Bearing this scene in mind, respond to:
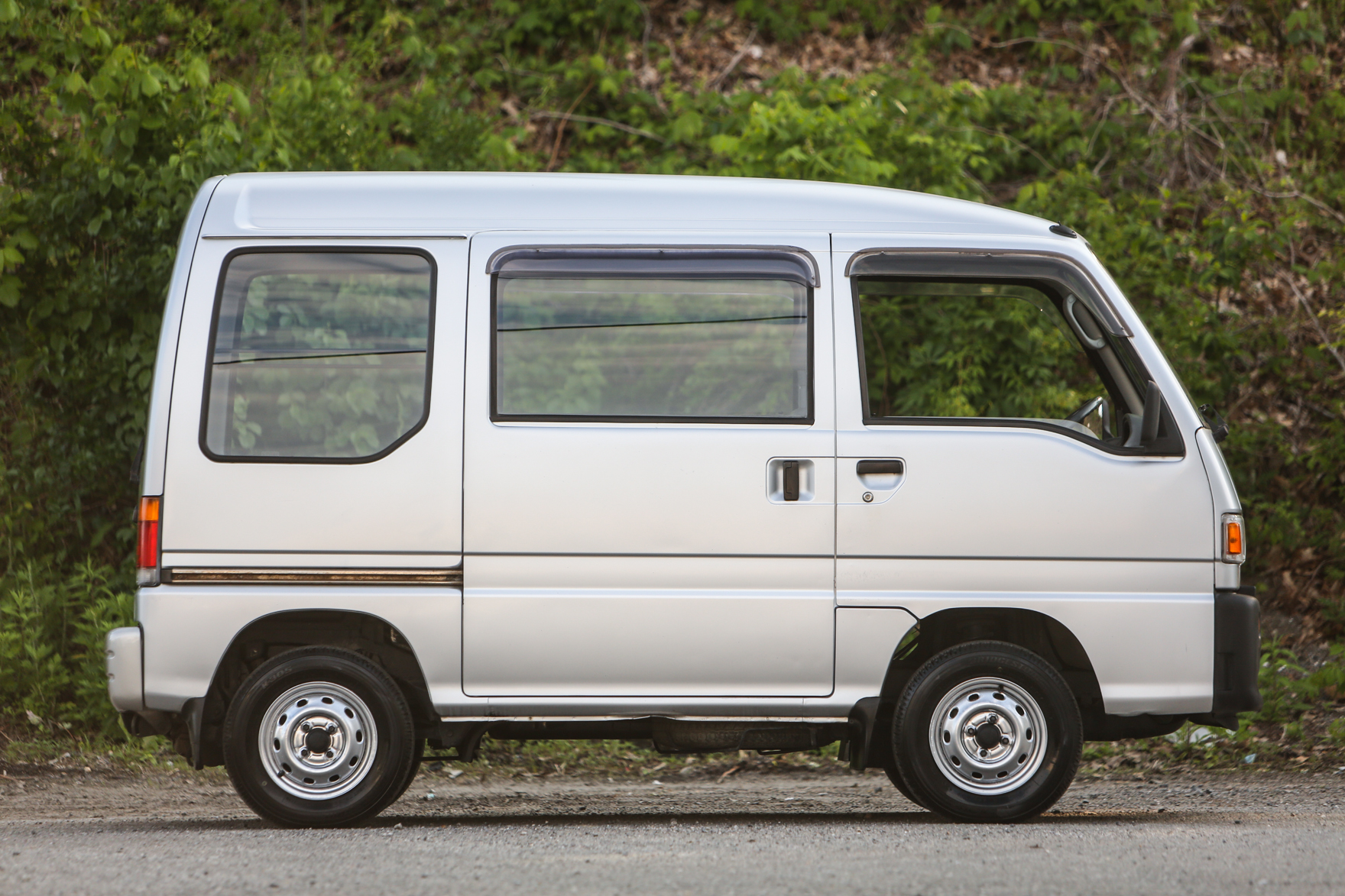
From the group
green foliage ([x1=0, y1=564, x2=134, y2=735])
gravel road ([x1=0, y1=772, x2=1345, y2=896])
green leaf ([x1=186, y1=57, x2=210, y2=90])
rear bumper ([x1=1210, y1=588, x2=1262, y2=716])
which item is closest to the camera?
gravel road ([x1=0, y1=772, x2=1345, y2=896])

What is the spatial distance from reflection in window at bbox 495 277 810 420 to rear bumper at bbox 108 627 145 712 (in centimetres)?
162

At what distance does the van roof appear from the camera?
5234 mm

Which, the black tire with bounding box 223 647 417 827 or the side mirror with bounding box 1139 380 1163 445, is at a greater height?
the side mirror with bounding box 1139 380 1163 445

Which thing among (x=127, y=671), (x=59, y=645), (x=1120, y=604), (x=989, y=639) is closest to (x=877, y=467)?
(x=989, y=639)

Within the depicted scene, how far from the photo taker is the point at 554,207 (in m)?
5.26

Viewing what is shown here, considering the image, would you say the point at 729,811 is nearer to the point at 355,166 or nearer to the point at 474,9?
the point at 355,166

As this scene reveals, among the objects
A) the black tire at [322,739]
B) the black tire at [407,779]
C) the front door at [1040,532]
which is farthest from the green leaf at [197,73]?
the front door at [1040,532]

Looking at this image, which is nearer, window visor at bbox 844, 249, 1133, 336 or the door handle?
the door handle

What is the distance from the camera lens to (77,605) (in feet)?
26.6

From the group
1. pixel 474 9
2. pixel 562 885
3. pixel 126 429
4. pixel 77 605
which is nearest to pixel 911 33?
pixel 474 9

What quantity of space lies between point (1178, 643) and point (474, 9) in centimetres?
1076

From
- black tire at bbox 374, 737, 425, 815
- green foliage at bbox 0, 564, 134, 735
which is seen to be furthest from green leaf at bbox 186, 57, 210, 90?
black tire at bbox 374, 737, 425, 815

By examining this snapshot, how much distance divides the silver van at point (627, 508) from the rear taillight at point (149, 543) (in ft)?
0.04

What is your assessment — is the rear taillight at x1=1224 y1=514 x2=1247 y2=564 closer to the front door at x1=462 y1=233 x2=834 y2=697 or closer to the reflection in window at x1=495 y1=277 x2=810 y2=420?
the front door at x1=462 y1=233 x2=834 y2=697
